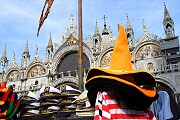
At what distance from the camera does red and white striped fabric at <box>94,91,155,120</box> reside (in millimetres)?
2791

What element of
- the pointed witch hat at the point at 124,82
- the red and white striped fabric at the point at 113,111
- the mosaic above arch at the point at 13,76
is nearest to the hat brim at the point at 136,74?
the pointed witch hat at the point at 124,82

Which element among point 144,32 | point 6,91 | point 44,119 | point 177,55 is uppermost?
point 144,32

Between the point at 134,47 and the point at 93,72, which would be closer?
the point at 93,72

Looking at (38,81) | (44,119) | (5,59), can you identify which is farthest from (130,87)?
(5,59)

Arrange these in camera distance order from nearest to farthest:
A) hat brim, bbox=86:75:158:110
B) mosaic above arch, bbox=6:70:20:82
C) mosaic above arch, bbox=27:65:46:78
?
hat brim, bbox=86:75:158:110, mosaic above arch, bbox=27:65:46:78, mosaic above arch, bbox=6:70:20:82

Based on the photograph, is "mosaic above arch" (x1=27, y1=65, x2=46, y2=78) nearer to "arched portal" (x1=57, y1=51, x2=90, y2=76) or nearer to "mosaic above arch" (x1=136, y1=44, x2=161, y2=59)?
"arched portal" (x1=57, y1=51, x2=90, y2=76)

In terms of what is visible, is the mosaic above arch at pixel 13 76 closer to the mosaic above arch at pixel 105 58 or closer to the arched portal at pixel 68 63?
the arched portal at pixel 68 63

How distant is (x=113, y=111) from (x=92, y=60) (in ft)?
64.3

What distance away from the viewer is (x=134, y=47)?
21.1 m

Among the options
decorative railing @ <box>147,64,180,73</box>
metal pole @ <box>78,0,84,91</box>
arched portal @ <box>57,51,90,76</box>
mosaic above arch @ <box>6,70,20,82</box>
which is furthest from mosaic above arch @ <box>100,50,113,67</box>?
metal pole @ <box>78,0,84,91</box>

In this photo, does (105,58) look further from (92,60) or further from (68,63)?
(68,63)

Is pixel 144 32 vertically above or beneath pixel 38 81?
above

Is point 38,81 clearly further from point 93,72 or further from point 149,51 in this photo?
point 93,72

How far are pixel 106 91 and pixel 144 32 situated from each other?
19062 mm
